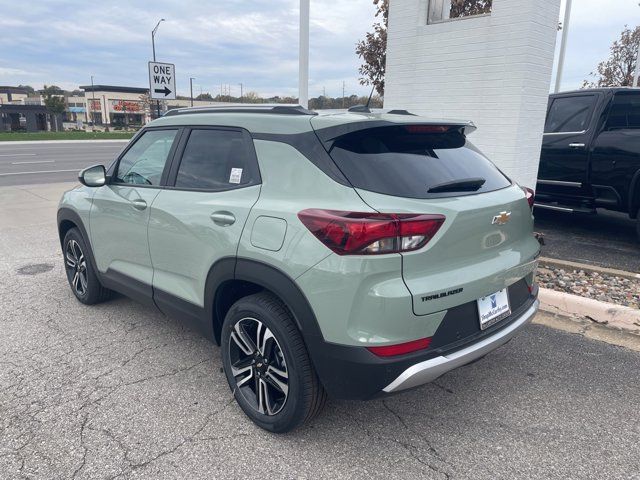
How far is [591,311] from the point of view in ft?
14.0

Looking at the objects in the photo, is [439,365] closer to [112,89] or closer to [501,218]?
[501,218]

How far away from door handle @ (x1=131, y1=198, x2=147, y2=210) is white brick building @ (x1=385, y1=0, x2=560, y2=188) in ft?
15.2

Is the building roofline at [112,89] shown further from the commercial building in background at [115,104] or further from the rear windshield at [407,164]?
the rear windshield at [407,164]

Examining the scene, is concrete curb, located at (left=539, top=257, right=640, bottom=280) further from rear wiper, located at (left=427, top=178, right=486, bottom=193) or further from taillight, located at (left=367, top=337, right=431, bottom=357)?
taillight, located at (left=367, top=337, right=431, bottom=357)

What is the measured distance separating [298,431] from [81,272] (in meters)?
2.89

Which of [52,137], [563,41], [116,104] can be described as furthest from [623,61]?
[116,104]

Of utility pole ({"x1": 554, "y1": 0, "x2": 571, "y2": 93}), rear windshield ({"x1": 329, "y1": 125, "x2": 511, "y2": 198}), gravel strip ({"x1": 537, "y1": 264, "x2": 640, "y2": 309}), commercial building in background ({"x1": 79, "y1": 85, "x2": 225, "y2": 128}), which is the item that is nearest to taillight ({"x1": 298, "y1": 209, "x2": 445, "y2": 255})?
rear windshield ({"x1": 329, "y1": 125, "x2": 511, "y2": 198})

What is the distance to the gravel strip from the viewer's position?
464cm

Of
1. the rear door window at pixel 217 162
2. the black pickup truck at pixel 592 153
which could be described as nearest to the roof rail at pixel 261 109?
the rear door window at pixel 217 162

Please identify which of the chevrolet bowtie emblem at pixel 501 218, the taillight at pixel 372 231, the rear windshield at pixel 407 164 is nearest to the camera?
the taillight at pixel 372 231

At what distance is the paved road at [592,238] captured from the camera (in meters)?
6.02

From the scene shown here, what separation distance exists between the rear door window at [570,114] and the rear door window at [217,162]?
18.8 feet

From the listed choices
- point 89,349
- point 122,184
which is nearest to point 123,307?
point 89,349

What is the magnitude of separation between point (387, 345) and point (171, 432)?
1.38 m
